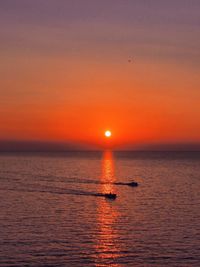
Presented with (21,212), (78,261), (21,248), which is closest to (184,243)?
(78,261)

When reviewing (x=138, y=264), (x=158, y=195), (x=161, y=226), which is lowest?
(x=138, y=264)

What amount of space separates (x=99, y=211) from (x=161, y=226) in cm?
2106

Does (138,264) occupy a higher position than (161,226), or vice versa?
(161,226)

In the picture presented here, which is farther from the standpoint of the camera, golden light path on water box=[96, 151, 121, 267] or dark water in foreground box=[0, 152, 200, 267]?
golden light path on water box=[96, 151, 121, 267]

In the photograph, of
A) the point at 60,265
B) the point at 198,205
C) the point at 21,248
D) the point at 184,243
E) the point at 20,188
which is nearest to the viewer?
the point at 60,265

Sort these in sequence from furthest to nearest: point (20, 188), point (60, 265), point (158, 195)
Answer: point (20, 188)
point (158, 195)
point (60, 265)

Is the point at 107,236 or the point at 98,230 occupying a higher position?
the point at 98,230

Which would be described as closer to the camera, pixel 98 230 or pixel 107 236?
pixel 107 236

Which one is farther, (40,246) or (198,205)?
(198,205)

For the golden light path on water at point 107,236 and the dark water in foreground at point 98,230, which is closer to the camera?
the dark water in foreground at point 98,230

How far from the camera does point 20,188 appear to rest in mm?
138250

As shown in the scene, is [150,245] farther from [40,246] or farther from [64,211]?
[64,211]

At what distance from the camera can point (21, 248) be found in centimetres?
5891

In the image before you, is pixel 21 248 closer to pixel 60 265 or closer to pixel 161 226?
pixel 60 265
